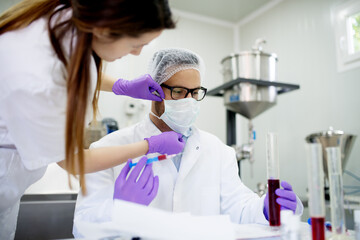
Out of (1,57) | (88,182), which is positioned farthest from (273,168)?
(1,57)

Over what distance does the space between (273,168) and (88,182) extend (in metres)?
0.74

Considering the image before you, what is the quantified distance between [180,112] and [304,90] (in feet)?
6.02

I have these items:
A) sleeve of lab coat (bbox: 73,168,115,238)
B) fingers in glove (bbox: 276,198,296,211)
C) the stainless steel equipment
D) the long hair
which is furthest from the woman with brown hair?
the stainless steel equipment

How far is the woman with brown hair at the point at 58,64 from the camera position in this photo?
0.74m

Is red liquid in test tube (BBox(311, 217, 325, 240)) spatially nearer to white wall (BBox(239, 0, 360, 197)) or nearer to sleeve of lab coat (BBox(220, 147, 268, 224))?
sleeve of lab coat (BBox(220, 147, 268, 224))

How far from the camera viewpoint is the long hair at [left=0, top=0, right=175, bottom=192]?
29.2 inches

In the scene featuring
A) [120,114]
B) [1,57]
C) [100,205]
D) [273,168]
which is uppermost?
[120,114]

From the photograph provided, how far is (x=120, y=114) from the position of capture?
294 cm

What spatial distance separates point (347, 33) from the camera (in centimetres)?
241

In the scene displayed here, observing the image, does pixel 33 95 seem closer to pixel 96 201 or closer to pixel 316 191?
pixel 96 201

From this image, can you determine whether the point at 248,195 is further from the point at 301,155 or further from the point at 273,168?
the point at 301,155

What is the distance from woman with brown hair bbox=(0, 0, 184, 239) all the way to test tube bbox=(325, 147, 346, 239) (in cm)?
59

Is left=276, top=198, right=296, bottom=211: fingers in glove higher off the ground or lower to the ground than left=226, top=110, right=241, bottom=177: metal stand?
lower

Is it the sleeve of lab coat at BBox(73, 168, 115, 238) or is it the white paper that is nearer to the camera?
the white paper
